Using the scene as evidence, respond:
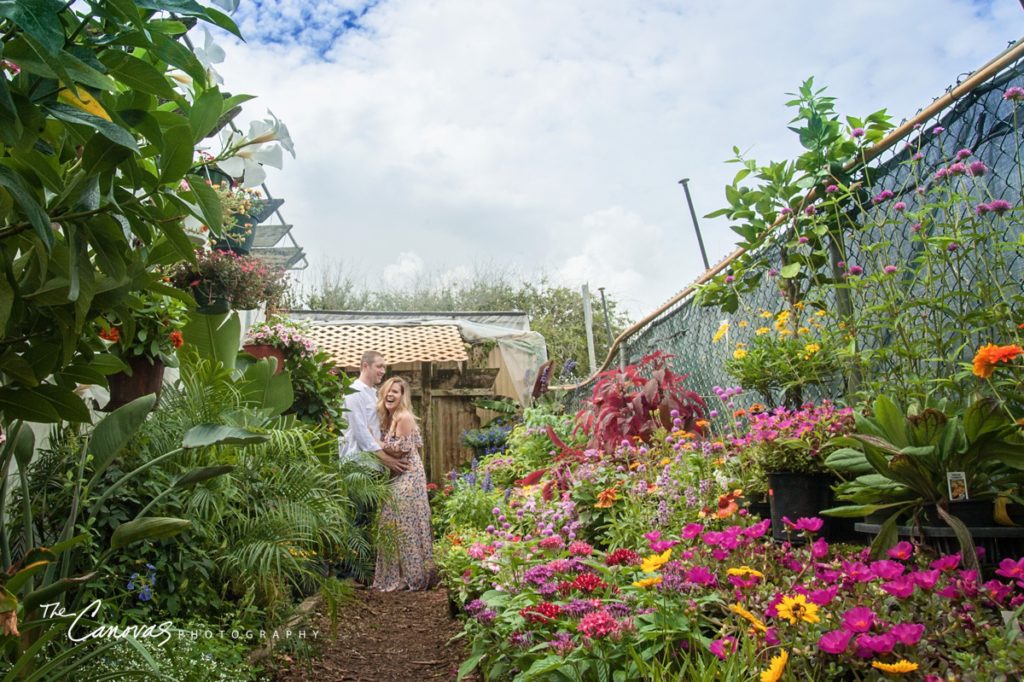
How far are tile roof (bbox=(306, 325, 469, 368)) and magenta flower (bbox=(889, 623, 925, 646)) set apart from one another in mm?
9216

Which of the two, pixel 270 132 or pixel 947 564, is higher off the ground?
pixel 270 132

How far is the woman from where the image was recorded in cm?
633

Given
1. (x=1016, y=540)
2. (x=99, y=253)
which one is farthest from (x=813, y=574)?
(x=99, y=253)

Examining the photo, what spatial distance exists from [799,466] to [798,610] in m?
1.21

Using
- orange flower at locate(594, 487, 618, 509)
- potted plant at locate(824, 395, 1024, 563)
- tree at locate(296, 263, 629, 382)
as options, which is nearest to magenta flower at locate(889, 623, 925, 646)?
potted plant at locate(824, 395, 1024, 563)

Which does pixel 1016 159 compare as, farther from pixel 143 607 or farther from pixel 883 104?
pixel 143 607

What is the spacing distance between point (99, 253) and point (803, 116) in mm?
3056

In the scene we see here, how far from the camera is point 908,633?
4.76 feet


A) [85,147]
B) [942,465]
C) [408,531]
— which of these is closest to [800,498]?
[942,465]

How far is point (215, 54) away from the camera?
5.31 feet

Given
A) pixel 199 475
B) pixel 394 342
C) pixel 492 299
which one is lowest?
pixel 199 475

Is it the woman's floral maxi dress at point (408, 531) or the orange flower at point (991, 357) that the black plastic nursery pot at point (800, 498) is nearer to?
the orange flower at point (991, 357)

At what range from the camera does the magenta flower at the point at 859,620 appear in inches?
→ 59.3

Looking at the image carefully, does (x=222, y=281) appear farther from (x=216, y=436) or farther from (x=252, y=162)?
(x=252, y=162)
